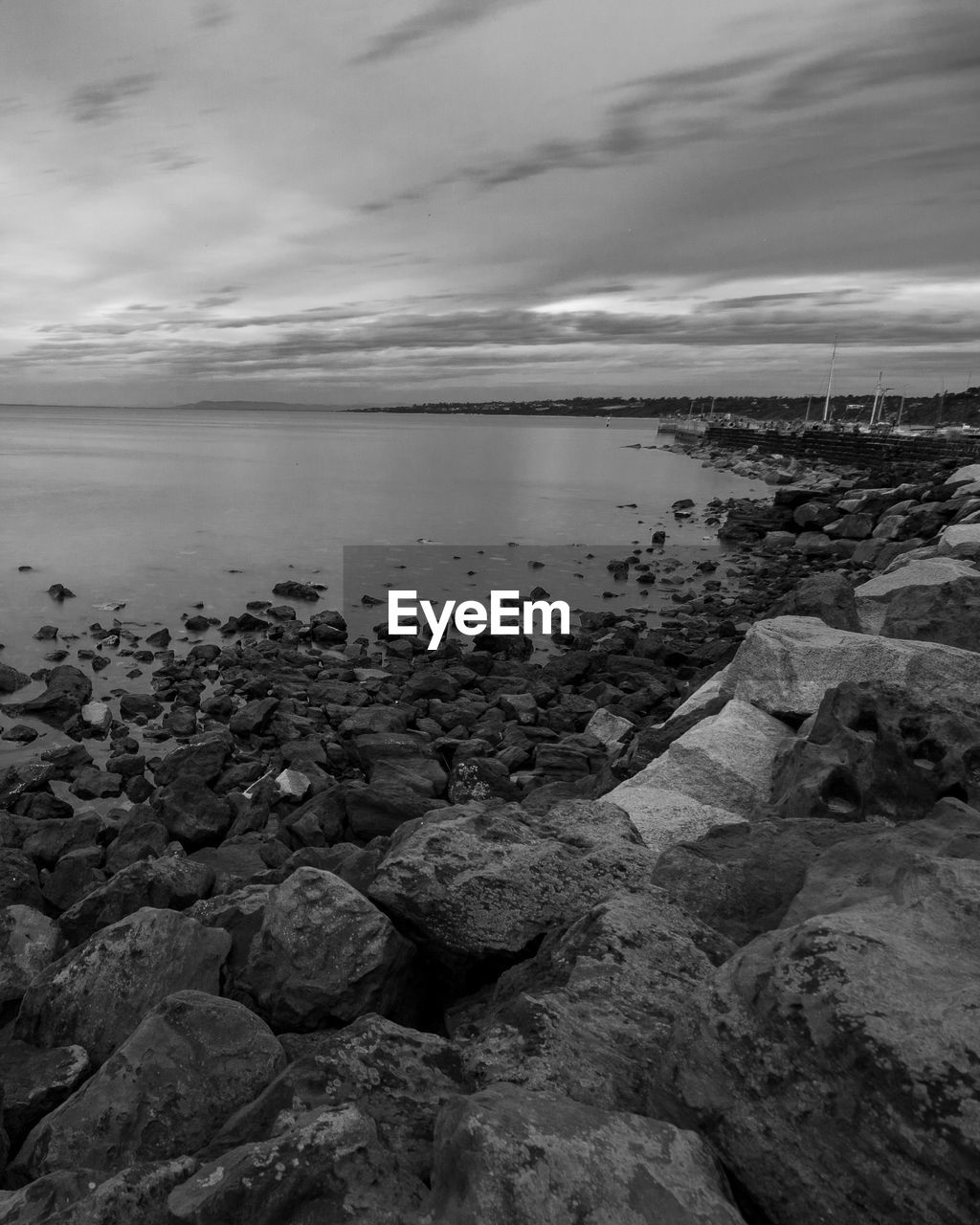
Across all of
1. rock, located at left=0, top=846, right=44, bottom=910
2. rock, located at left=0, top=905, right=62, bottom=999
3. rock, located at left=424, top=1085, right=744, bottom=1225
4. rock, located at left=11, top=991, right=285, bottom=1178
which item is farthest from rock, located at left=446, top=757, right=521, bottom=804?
rock, located at left=424, top=1085, right=744, bottom=1225

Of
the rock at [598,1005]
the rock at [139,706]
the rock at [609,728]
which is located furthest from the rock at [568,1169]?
the rock at [139,706]

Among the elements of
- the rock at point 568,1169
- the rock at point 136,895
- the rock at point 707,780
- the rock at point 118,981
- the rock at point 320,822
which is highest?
the rock at point 568,1169

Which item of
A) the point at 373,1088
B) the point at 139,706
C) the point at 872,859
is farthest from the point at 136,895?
the point at 139,706

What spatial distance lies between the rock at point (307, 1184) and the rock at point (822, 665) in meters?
5.54

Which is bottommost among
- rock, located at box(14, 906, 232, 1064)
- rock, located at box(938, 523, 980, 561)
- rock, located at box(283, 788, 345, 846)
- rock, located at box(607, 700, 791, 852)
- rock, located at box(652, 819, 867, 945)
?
rock, located at box(283, 788, 345, 846)

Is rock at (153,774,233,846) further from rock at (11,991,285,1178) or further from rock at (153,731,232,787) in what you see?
rock at (11,991,285,1178)

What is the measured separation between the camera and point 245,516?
39875mm

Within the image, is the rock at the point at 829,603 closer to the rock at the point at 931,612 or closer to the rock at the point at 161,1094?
the rock at the point at 931,612

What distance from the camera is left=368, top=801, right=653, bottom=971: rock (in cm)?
423

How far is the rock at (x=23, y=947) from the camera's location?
516cm

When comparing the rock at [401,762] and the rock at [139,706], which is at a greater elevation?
the rock at [401,762]

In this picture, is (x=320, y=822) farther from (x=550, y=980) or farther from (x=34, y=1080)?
(x=550, y=980)

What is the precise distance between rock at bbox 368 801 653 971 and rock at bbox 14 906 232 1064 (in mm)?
1082

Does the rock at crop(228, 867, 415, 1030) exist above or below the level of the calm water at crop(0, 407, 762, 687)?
above
